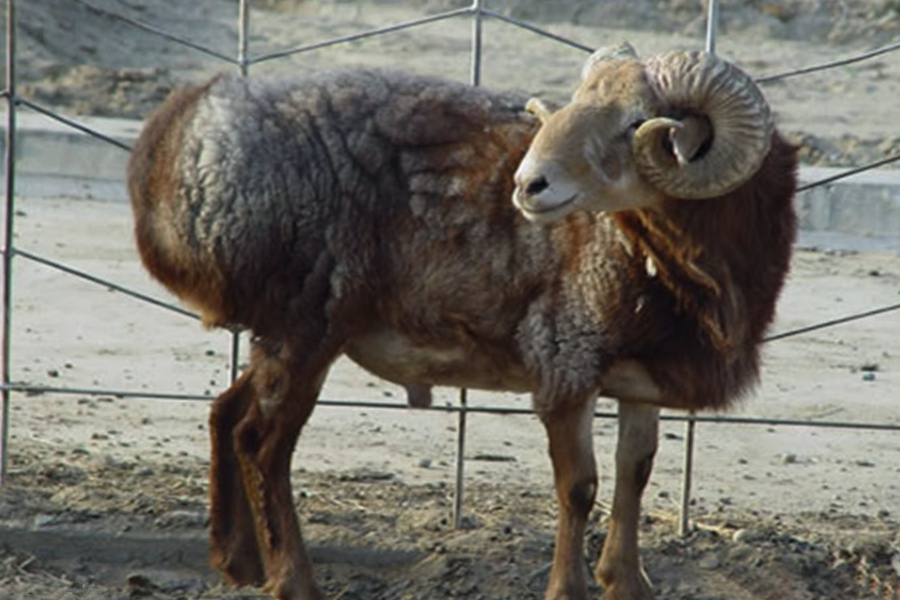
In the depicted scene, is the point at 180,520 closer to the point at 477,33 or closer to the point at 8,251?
the point at 8,251

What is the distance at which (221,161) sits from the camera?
705cm

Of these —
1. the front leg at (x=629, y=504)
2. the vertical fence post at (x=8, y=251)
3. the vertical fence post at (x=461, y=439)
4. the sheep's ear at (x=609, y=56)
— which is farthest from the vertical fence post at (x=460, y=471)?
the vertical fence post at (x=8, y=251)

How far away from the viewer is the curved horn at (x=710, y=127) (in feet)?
21.0

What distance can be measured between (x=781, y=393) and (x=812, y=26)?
39.0 ft

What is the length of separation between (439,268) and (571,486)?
2.84ft

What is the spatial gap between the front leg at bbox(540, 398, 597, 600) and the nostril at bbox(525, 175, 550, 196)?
90 centimetres

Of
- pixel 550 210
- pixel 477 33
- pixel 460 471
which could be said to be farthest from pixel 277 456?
pixel 477 33

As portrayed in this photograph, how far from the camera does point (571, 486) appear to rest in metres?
6.97

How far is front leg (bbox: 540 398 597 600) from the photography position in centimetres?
692

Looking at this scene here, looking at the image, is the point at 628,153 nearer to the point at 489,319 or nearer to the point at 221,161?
the point at 489,319

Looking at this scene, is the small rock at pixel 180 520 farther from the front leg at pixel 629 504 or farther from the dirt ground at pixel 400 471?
the front leg at pixel 629 504

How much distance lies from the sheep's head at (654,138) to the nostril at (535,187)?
30 millimetres

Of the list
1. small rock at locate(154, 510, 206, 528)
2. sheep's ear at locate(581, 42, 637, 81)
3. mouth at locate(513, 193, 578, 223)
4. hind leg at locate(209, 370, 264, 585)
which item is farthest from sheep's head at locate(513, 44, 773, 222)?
small rock at locate(154, 510, 206, 528)

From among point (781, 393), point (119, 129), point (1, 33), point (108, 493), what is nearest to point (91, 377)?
point (108, 493)
